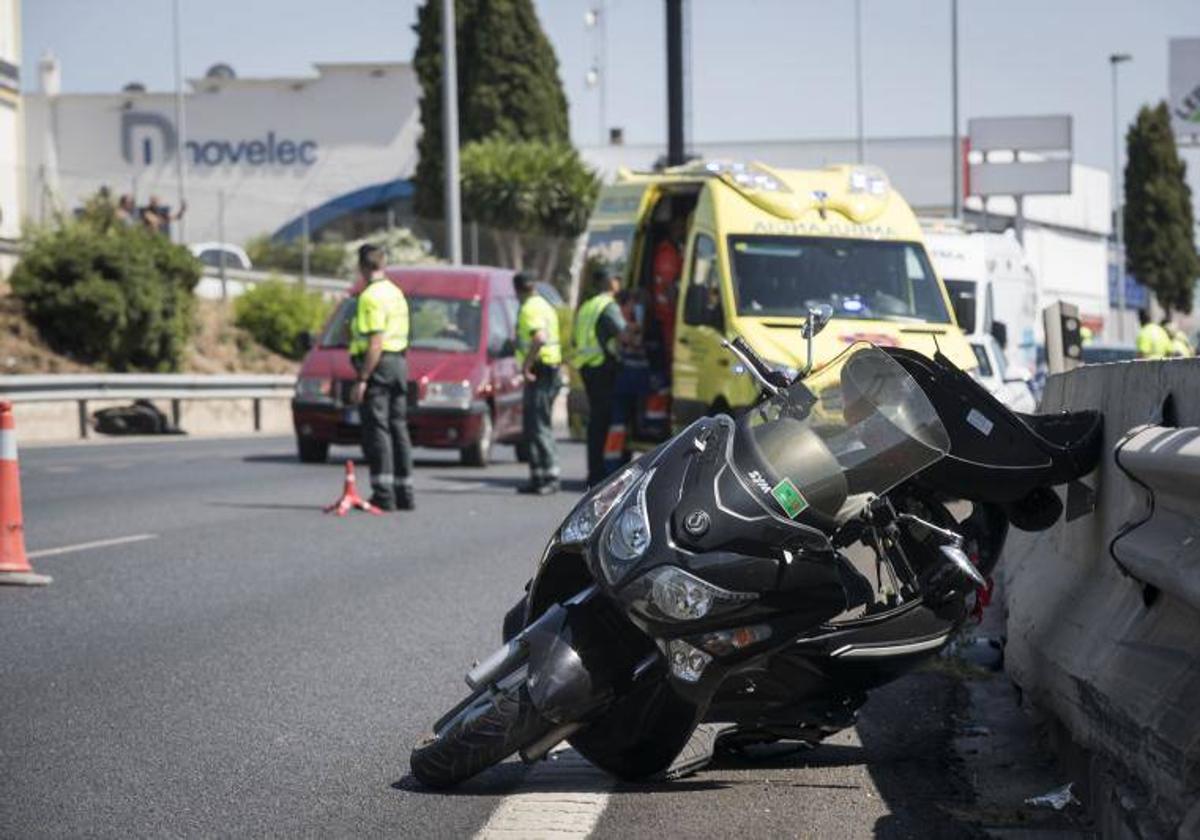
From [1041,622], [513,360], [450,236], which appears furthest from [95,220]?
[1041,622]

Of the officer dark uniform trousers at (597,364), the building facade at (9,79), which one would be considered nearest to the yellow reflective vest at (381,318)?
the officer dark uniform trousers at (597,364)

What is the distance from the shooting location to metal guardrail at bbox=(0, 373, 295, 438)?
84.2 feet

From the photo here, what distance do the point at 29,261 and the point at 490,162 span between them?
2635 cm

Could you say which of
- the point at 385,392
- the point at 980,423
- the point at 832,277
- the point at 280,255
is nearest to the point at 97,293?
the point at 280,255

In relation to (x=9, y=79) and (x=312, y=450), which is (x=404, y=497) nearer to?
(x=312, y=450)

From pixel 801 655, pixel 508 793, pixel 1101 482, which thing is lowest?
pixel 508 793

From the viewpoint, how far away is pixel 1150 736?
15.4 feet

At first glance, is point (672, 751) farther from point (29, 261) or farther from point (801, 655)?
point (29, 261)

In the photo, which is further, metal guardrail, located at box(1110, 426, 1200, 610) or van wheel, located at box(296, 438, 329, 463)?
van wheel, located at box(296, 438, 329, 463)

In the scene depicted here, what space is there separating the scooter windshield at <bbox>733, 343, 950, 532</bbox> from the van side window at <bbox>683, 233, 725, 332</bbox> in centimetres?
1047

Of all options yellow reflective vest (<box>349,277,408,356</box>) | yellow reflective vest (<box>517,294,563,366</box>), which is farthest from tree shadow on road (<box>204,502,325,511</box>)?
yellow reflective vest (<box>517,294,563,366</box>)

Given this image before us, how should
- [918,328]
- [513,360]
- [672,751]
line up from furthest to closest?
[513,360] → [918,328] → [672,751]

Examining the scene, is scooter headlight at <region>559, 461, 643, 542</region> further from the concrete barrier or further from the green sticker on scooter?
the concrete barrier

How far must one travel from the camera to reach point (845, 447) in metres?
5.48
